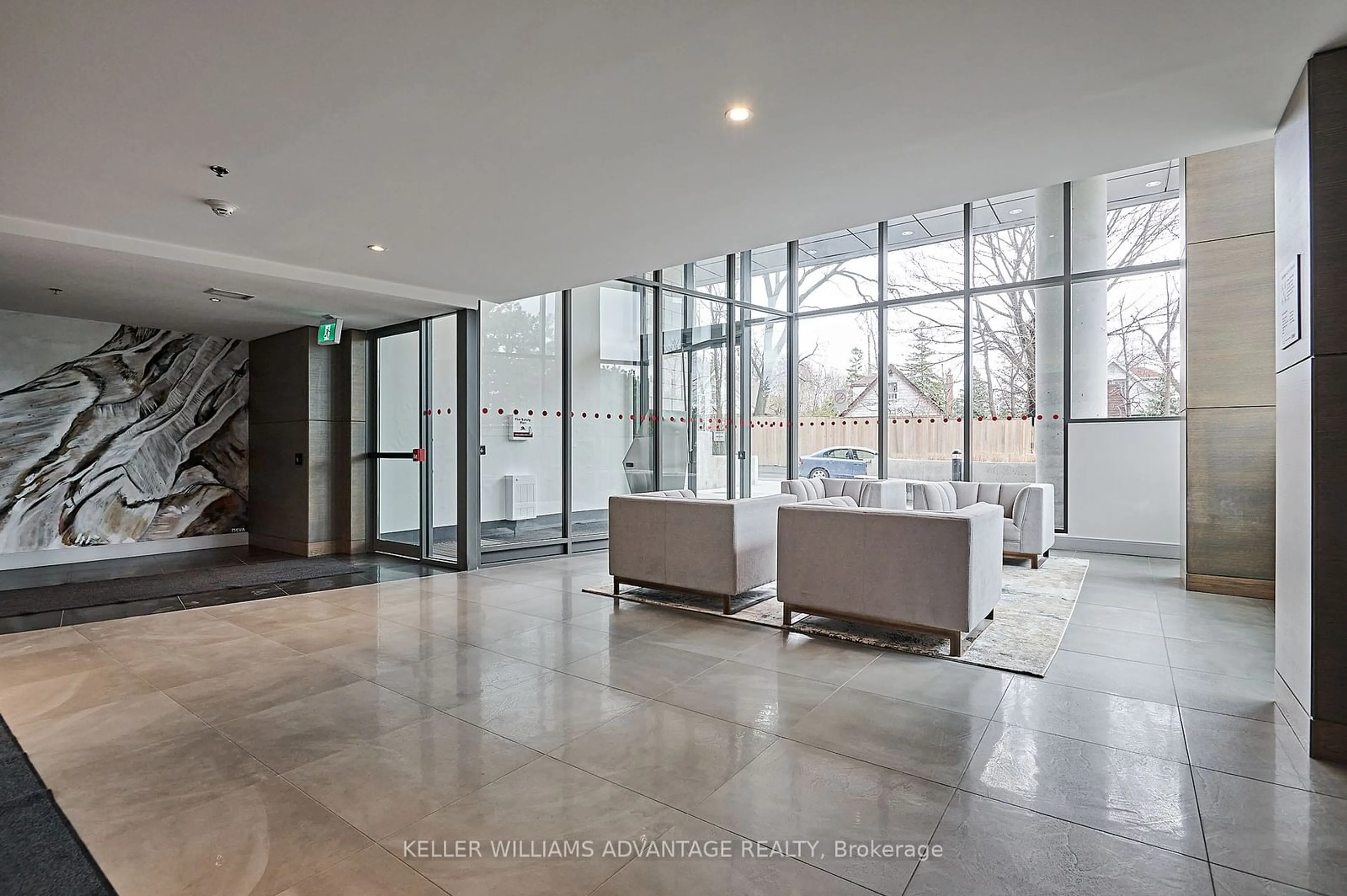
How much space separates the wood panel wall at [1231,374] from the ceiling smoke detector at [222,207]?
6970mm

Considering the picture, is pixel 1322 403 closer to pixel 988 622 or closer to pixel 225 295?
pixel 988 622

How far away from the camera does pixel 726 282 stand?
28.9ft

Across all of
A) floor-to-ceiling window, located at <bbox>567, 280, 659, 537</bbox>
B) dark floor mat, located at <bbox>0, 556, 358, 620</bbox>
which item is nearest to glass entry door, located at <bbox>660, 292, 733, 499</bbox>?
floor-to-ceiling window, located at <bbox>567, 280, 659, 537</bbox>

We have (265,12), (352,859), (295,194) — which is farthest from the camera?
(295,194)

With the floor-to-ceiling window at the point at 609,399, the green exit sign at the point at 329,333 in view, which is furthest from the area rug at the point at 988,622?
→ the green exit sign at the point at 329,333

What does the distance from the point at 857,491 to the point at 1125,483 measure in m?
2.85

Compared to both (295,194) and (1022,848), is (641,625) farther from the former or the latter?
(295,194)

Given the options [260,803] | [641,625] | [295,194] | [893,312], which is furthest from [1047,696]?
[893,312]

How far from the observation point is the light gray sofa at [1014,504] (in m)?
6.61

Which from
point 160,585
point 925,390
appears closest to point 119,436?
point 160,585

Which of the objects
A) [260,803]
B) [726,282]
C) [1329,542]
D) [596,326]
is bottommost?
[260,803]

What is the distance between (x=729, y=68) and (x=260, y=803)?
10.1 ft

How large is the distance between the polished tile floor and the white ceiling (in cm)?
258

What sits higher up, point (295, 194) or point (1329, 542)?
point (295, 194)
